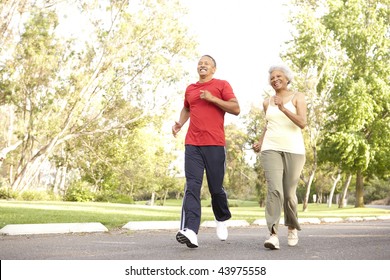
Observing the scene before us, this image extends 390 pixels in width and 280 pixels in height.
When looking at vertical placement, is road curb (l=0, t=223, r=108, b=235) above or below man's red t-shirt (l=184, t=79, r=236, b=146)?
below

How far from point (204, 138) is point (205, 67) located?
0.93 metres

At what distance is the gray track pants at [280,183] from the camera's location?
7.31m

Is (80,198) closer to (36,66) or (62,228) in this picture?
(36,66)

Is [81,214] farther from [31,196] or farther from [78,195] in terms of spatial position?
[78,195]

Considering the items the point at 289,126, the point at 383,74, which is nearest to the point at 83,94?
the point at 383,74

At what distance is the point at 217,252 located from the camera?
6.82 metres

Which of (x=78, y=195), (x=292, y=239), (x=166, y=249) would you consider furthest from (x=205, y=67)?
(x=78, y=195)

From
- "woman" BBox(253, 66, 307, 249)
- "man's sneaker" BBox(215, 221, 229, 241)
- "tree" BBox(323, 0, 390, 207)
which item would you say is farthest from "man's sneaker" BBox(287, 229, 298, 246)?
"tree" BBox(323, 0, 390, 207)

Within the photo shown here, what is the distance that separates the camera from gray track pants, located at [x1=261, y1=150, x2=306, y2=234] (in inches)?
288

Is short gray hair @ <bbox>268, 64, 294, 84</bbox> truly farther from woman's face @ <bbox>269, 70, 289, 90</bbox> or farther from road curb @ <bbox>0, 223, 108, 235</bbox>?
road curb @ <bbox>0, 223, 108, 235</bbox>

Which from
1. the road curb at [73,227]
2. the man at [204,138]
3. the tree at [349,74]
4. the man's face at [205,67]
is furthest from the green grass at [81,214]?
the tree at [349,74]

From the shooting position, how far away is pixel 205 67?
7531 millimetres

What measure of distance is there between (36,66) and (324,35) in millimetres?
15330

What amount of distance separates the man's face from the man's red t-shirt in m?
0.12
